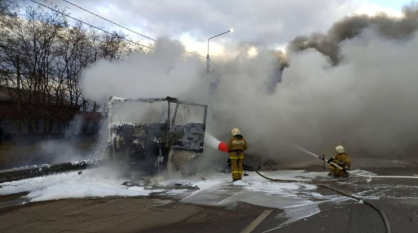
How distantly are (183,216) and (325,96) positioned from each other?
8.95m

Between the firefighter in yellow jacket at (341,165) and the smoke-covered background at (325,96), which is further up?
the smoke-covered background at (325,96)

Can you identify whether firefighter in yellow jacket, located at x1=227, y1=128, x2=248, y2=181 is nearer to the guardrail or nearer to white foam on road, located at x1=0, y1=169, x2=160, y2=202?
white foam on road, located at x1=0, y1=169, x2=160, y2=202

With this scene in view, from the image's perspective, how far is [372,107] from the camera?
13.6 metres

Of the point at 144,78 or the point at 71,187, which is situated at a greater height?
the point at 144,78

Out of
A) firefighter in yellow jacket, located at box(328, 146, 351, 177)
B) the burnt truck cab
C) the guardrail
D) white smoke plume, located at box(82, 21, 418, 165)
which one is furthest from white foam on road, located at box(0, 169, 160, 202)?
firefighter in yellow jacket, located at box(328, 146, 351, 177)

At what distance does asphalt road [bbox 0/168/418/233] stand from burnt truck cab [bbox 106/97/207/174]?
80.2 inches

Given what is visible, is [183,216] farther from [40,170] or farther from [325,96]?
[325,96]

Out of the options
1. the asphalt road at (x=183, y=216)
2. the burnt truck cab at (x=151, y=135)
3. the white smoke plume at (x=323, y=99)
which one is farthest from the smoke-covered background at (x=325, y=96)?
the asphalt road at (x=183, y=216)

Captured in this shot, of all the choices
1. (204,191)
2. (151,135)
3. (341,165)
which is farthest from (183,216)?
(341,165)

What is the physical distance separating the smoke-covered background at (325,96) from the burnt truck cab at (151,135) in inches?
79.3

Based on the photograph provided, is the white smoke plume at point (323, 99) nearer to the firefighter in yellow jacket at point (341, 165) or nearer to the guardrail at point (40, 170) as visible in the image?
the firefighter in yellow jacket at point (341, 165)

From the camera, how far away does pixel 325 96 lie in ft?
42.7

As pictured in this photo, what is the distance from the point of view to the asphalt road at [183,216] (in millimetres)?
4922

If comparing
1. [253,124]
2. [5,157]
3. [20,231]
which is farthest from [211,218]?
[5,157]
